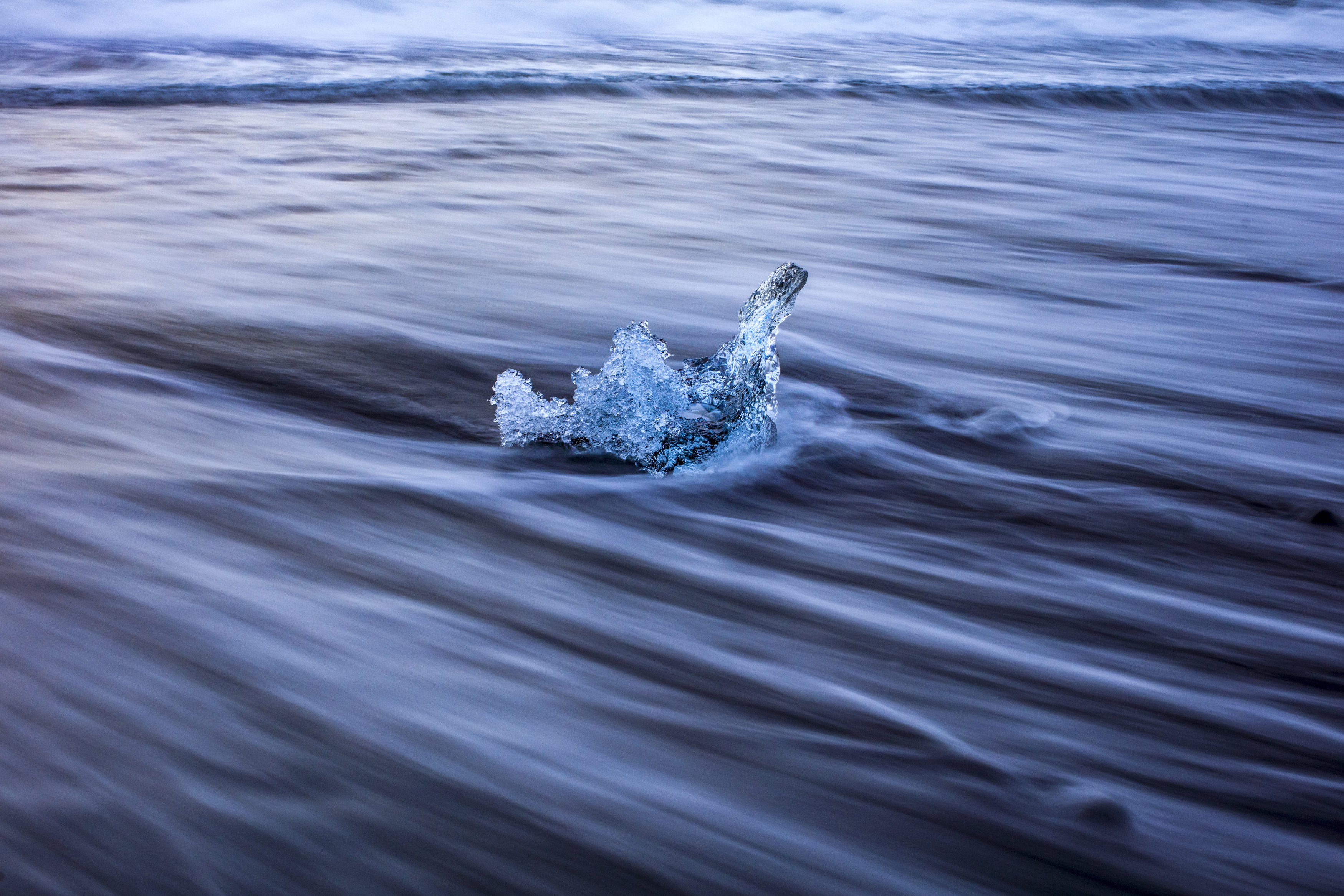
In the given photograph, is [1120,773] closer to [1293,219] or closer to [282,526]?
[282,526]

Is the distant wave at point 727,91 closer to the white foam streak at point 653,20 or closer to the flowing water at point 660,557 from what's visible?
the flowing water at point 660,557

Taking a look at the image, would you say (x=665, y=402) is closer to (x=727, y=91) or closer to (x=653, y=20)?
(x=727, y=91)

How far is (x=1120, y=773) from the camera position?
1.22 metres

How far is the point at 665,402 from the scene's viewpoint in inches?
73.9

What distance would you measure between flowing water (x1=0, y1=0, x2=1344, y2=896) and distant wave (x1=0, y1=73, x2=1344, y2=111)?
259 centimetres

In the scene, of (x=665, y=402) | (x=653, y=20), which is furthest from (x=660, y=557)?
(x=653, y=20)

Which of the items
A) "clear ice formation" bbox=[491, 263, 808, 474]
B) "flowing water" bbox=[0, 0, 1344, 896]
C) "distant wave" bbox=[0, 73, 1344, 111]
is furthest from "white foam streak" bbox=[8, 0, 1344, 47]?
"clear ice formation" bbox=[491, 263, 808, 474]

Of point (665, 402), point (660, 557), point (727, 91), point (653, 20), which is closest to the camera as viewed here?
point (660, 557)

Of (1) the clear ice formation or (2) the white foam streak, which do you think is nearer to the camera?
(1) the clear ice formation

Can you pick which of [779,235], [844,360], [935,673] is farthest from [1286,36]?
[935,673]

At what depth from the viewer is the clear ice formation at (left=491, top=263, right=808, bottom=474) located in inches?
71.1

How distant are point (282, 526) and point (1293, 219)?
4168mm

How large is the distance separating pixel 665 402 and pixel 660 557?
0.33m

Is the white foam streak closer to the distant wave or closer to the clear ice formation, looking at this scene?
the distant wave
